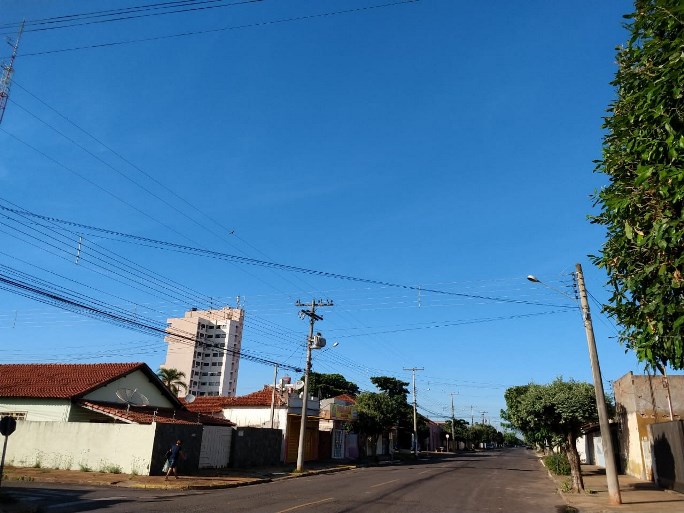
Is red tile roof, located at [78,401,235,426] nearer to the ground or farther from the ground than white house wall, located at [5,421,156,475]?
farther from the ground

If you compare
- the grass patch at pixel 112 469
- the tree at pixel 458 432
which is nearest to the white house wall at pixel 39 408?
the grass patch at pixel 112 469

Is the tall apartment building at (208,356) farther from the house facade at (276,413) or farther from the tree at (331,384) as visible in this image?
the house facade at (276,413)

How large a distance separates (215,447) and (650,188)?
2591 centimetres

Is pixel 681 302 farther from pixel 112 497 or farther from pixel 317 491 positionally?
pixel 112 497

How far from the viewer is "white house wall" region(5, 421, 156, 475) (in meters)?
22.8

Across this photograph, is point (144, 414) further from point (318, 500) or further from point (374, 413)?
point (374, 413)

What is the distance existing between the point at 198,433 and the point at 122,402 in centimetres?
676

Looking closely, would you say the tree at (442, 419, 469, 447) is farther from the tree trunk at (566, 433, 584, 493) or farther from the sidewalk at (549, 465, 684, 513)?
the tree trunk at (566, 433, 584, 493)

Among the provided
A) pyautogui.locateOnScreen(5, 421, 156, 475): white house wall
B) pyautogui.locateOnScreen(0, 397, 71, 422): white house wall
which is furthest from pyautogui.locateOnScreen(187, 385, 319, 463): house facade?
pyautogui.locateOnScreen(5, 421, 156, 475): white house wall

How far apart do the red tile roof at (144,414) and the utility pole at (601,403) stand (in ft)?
59.4

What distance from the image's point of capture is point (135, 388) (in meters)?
31.1

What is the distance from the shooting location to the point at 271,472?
2848 centimetres

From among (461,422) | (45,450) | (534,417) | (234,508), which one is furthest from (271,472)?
(461,422)

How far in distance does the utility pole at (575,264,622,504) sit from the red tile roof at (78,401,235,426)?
1810 cm
